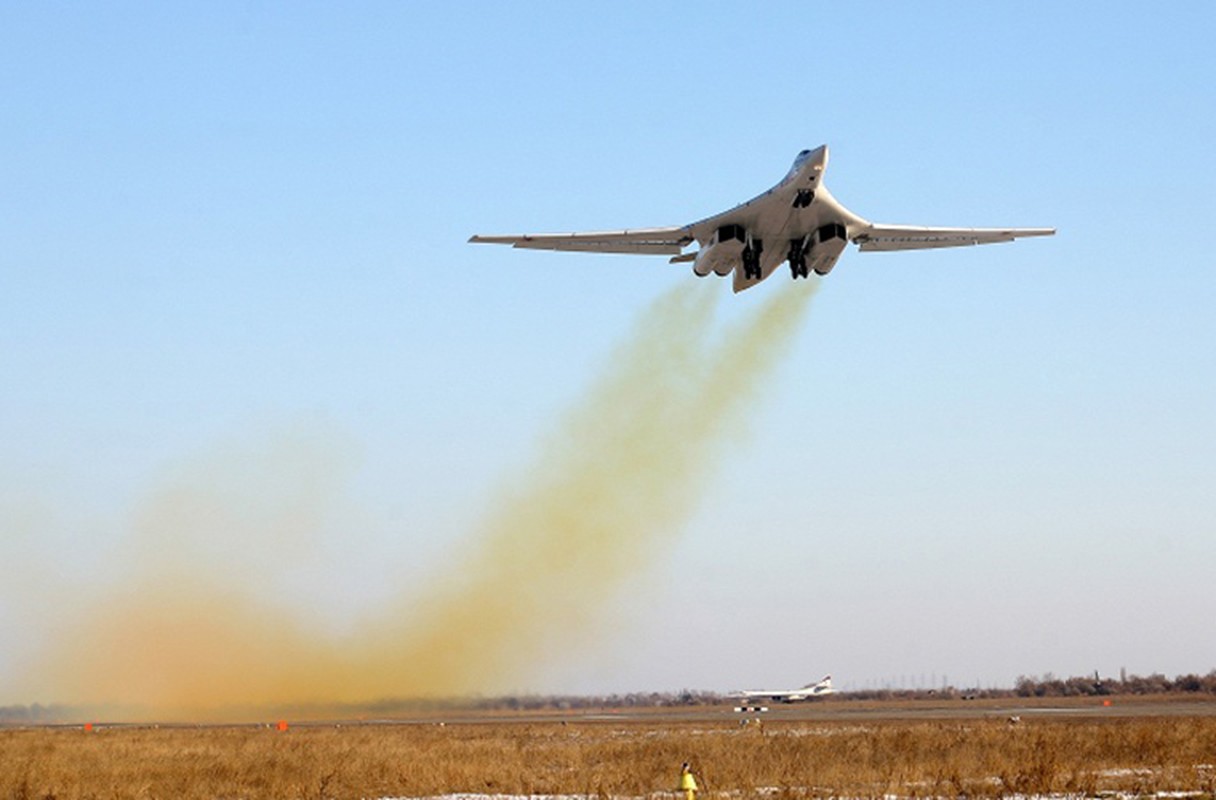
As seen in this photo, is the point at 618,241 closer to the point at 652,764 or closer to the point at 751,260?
the point at 751,260

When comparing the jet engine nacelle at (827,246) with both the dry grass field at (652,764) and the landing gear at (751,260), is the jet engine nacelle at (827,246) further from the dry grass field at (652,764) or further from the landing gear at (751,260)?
the dry grass field at (652,764)

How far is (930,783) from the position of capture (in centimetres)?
2972

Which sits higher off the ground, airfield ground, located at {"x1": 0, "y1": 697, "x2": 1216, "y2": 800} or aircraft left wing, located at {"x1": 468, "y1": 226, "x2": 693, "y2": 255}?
aircraft left wing, located at {"x1": 468, "y1": 226, "x2": 693, "y2": 255}

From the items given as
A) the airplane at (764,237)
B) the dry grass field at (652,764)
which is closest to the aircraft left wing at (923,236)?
the airplane at (764,237)

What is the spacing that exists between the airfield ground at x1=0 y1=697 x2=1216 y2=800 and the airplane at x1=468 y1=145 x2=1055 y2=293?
15.5m

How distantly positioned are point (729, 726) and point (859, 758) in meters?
25.7

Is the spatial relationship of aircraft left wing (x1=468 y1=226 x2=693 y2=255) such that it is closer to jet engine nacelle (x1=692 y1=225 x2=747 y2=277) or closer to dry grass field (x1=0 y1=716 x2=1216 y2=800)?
jet engine nacelle (x1=692 y1=225 x2=747 y2=277)

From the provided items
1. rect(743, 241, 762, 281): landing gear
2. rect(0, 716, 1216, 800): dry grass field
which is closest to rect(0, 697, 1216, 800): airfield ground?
rect(0, 716, 1216, 800): dry grass field

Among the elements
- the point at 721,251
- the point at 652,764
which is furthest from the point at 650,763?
the point at 721,251

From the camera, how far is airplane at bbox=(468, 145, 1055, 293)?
4344cm

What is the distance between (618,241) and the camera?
152ft

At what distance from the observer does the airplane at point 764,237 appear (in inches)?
1710

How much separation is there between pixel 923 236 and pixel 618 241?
35.8 feet

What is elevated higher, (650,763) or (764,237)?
(764,237)
